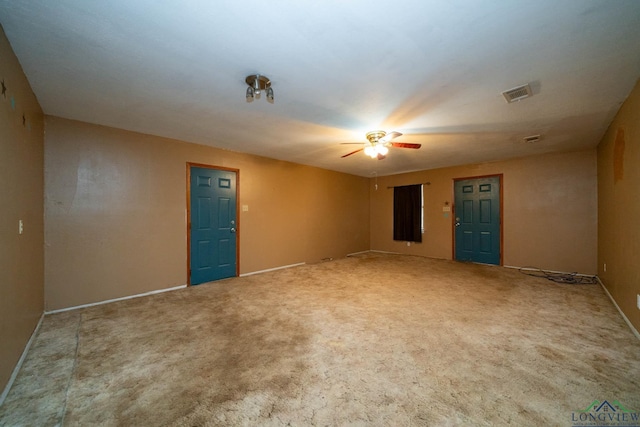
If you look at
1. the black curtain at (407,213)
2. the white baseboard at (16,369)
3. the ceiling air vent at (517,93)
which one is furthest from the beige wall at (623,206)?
the white baseboard at (16,369)

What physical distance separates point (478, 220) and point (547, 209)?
3.90 ft

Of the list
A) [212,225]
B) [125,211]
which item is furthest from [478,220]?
[125,211]

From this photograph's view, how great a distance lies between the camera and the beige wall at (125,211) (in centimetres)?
306

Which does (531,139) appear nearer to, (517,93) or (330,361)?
(517,93)

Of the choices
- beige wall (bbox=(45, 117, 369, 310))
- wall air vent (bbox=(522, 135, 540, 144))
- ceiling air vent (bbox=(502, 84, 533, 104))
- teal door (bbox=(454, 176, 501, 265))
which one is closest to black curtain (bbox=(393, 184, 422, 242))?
teal door (bbox=(454, 176, 501, 265))

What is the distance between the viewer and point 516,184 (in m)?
5.17

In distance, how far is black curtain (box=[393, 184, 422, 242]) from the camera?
665 centimetres

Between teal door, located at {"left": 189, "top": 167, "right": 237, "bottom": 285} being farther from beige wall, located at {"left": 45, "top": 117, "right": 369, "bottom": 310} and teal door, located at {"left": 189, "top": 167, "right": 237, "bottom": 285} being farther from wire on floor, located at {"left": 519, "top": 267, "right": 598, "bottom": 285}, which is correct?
wire on floor, located at {"left": 519, "top": 267, "right": 598, "bottom": 285}

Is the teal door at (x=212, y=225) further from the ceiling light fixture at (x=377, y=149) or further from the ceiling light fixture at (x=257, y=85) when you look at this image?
the ceiling light fixture at (x=377, y=149)

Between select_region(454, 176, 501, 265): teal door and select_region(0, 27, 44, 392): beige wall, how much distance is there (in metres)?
6.97

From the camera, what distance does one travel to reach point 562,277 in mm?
4398

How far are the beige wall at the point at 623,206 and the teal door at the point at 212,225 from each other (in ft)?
16.9

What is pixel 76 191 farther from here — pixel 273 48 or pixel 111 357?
pixel 273 48

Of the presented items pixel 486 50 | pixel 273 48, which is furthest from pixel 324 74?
pixel 486 50
